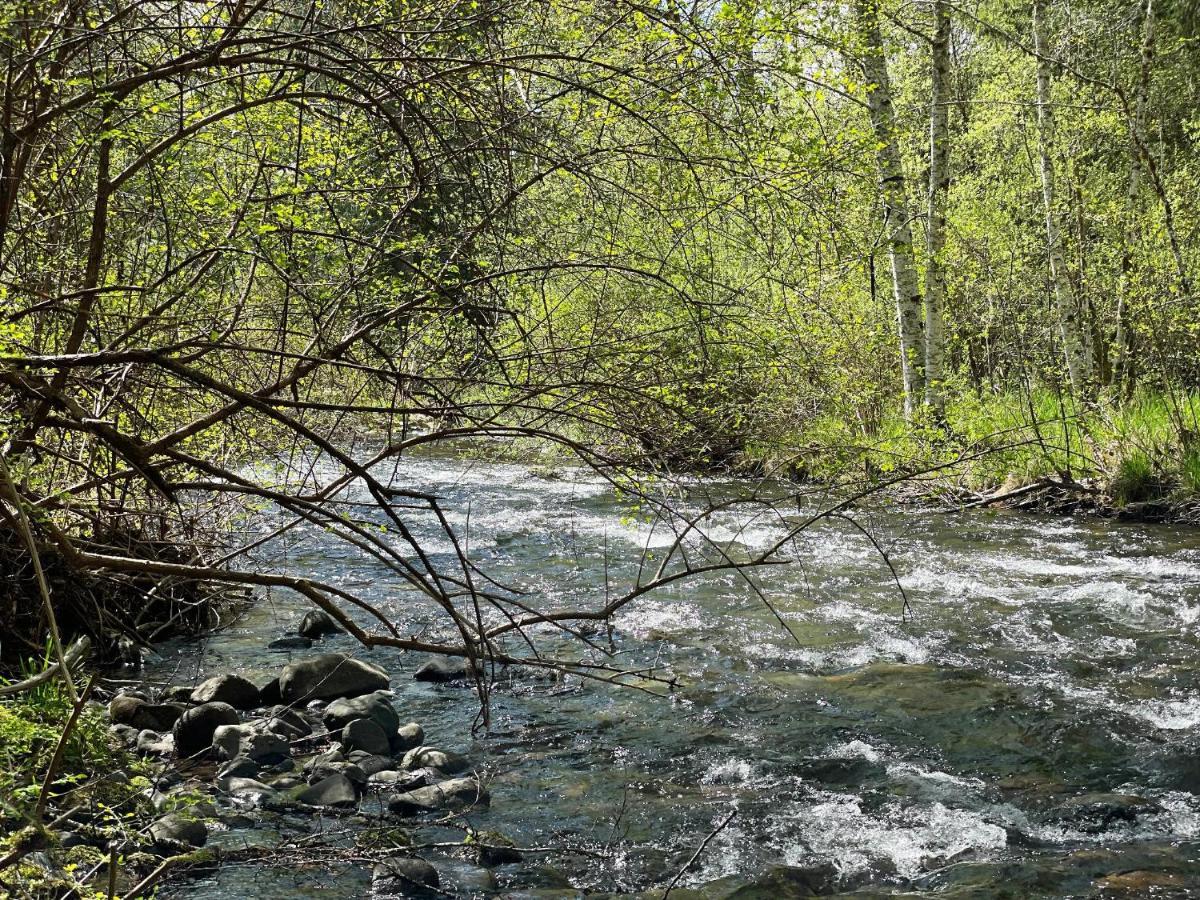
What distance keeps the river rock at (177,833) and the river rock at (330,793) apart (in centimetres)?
66

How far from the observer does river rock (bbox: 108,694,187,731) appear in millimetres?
6410

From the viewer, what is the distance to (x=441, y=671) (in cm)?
791

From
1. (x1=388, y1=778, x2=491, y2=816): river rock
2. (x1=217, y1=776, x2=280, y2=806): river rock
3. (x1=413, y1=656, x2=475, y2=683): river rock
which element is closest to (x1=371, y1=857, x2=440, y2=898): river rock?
(x1=388, y1=778, x2=491, y2=816): river rock

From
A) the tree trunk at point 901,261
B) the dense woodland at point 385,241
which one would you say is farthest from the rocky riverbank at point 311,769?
the tree trunk at point 901,261

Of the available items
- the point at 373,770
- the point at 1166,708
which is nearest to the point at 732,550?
the point at 1166,708

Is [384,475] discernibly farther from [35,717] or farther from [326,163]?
[326,163]

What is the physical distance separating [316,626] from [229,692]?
203cm

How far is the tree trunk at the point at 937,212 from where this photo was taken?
1423 cm

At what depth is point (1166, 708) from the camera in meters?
6.81

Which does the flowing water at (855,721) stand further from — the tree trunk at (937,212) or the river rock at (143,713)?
the tree trunk at (937,212)

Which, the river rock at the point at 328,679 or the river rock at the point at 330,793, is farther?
the river rock at the point at 328,679

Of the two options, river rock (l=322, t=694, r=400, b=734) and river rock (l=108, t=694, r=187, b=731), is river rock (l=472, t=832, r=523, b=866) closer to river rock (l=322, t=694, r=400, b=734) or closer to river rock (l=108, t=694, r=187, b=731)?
river rock (l=322, t=694, r=400, b=734)

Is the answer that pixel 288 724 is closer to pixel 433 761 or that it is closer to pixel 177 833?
pixel 433 761

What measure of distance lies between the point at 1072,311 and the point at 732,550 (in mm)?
6546
